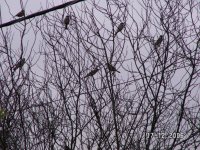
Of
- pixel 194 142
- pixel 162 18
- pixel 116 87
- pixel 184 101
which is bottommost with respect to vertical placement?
pixel 194 142

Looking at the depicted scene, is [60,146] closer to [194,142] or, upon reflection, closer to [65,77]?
[65,77]

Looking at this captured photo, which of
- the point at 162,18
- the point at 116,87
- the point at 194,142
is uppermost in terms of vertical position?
the point at 162,18

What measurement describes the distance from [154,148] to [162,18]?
2.30 m

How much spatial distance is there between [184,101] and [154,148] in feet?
3.35

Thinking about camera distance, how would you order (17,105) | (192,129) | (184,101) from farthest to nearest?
(17,105) < (192,129) < (184,101)

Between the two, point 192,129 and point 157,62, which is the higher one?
point 157,62

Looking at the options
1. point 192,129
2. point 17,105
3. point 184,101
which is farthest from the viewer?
point 17,105

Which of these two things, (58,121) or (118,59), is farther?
(58,121)

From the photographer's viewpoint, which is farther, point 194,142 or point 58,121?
point 58,121

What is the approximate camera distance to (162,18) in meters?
6.47

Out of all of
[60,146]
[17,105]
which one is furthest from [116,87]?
[17,105]

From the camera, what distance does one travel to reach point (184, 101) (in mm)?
6082

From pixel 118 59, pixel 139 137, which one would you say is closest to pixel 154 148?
pixel 139 137

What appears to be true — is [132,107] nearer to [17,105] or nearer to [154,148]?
[154,148]
